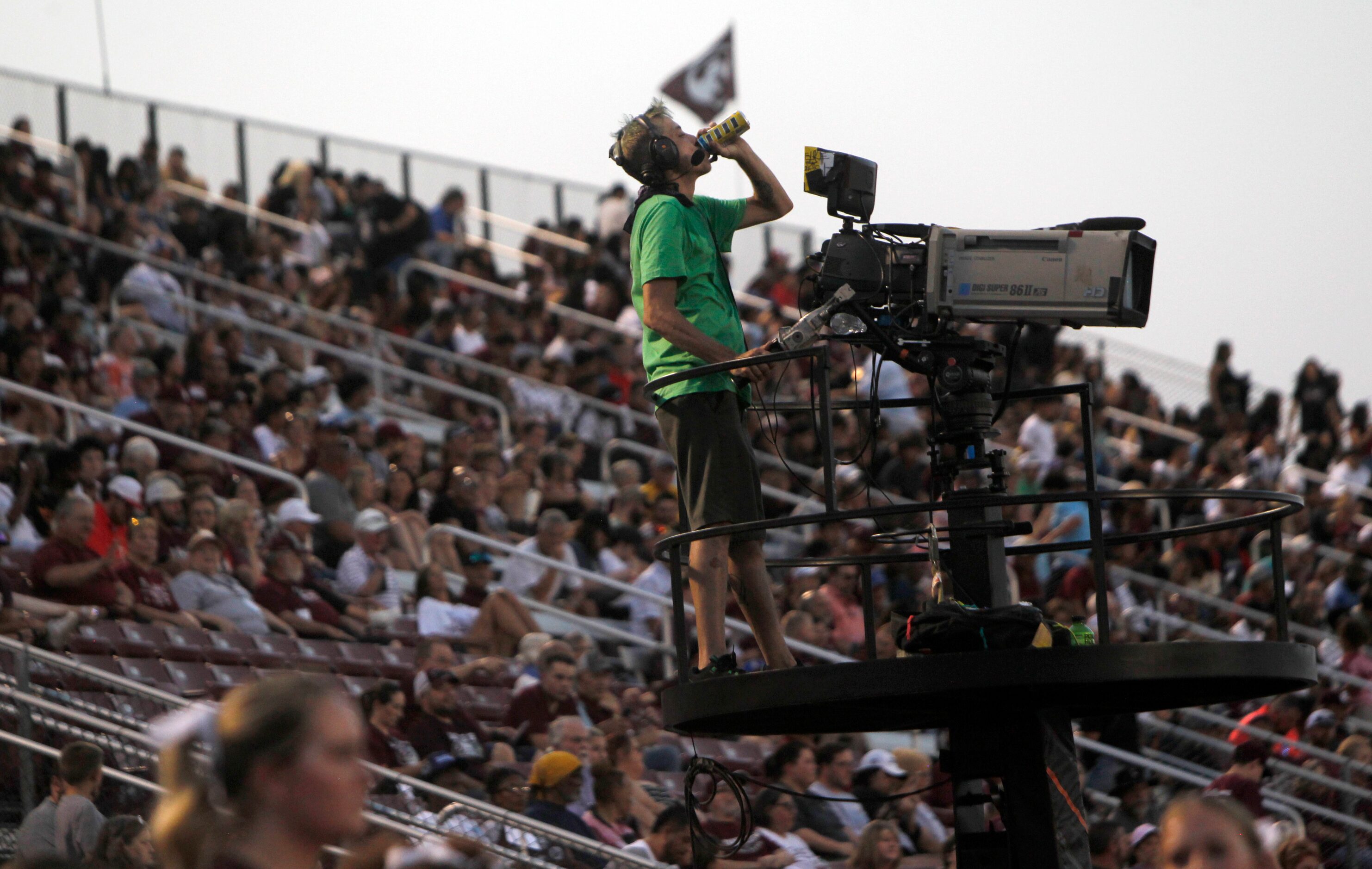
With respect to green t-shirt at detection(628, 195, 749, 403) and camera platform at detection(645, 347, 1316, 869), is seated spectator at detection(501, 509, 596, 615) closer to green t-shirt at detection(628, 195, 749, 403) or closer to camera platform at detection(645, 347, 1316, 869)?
camera platform at detection(645, 347, 1316, 869)

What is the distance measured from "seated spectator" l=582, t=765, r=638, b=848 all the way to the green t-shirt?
3386mm

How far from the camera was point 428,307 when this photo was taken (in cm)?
1680

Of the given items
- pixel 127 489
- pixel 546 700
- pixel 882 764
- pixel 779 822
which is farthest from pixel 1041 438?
pixel 127 489

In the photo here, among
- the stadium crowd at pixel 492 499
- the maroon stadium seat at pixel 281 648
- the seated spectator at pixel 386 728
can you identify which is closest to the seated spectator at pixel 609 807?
the stadium crowd at pixel 492 499

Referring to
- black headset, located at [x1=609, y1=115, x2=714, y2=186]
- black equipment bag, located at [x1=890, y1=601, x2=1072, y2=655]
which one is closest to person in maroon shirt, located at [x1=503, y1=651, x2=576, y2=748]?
black headset, located at [x1=609, y1=115, x2=714, y2=186]

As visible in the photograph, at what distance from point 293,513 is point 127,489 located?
1.03 meters

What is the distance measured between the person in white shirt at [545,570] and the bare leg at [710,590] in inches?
237

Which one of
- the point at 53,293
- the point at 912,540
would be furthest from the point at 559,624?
the point at 912,540

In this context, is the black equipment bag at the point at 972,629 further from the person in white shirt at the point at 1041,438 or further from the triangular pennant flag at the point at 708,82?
the triangular pennant flag at the point at 708,82

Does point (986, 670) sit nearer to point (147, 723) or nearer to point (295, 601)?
point (147, 723)

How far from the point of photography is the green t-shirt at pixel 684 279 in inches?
209

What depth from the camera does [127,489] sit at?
10203mm

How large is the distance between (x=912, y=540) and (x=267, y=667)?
15.7ft

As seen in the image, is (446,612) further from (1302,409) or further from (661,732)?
(1302,409)
